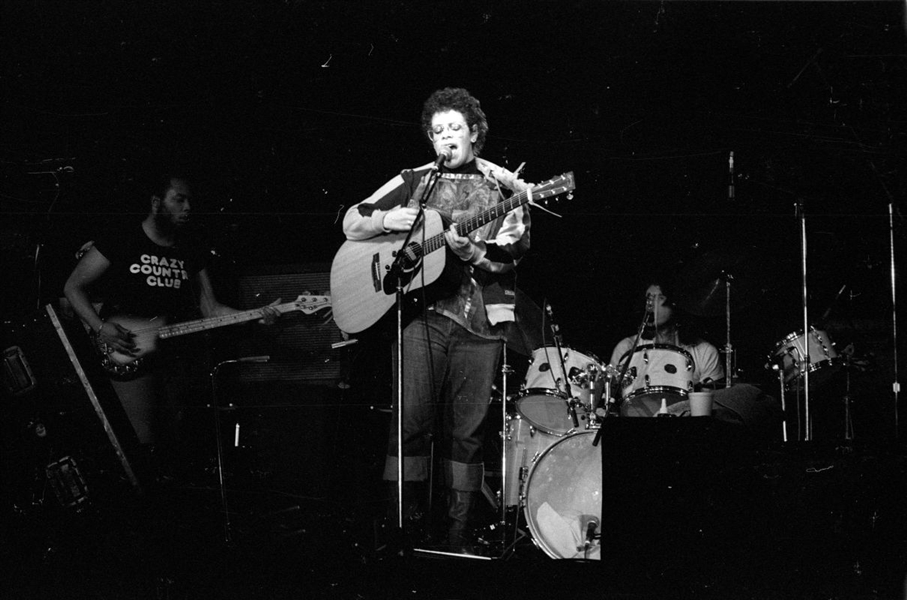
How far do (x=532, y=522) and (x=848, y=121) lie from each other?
2850 mm

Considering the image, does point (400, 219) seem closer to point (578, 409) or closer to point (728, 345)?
point (578, 409)

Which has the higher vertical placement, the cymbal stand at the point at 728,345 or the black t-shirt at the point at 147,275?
the black t-shirt at the point at 147,275

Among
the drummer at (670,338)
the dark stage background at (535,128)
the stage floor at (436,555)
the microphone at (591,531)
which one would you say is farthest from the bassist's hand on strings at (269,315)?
the microphone at (591,531)

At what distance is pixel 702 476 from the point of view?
11.5 ft

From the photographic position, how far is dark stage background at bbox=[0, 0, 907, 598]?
4863 millimetres

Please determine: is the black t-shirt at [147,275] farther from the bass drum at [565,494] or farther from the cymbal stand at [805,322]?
the cymbal stand at [805,322]

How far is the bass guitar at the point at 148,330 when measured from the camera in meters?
4.97

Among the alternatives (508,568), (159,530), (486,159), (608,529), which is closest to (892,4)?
(486,159)

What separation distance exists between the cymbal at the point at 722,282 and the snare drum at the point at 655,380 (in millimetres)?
345

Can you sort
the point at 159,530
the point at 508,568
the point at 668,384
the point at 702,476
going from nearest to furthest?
the point at 702,476 < the point at 508,568 < the point at 668,384 < the point at 159,530

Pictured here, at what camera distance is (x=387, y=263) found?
4613 millimetres

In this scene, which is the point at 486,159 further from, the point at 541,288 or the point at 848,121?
the point at 848,121

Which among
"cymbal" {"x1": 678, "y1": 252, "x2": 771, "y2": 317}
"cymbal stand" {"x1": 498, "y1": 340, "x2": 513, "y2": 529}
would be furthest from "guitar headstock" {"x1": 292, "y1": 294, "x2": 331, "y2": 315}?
"cymbal" {"x1": 678, "y1": 252, "x2": 771, "y2": 317}

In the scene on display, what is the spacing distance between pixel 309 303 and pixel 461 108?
1.41 metres
